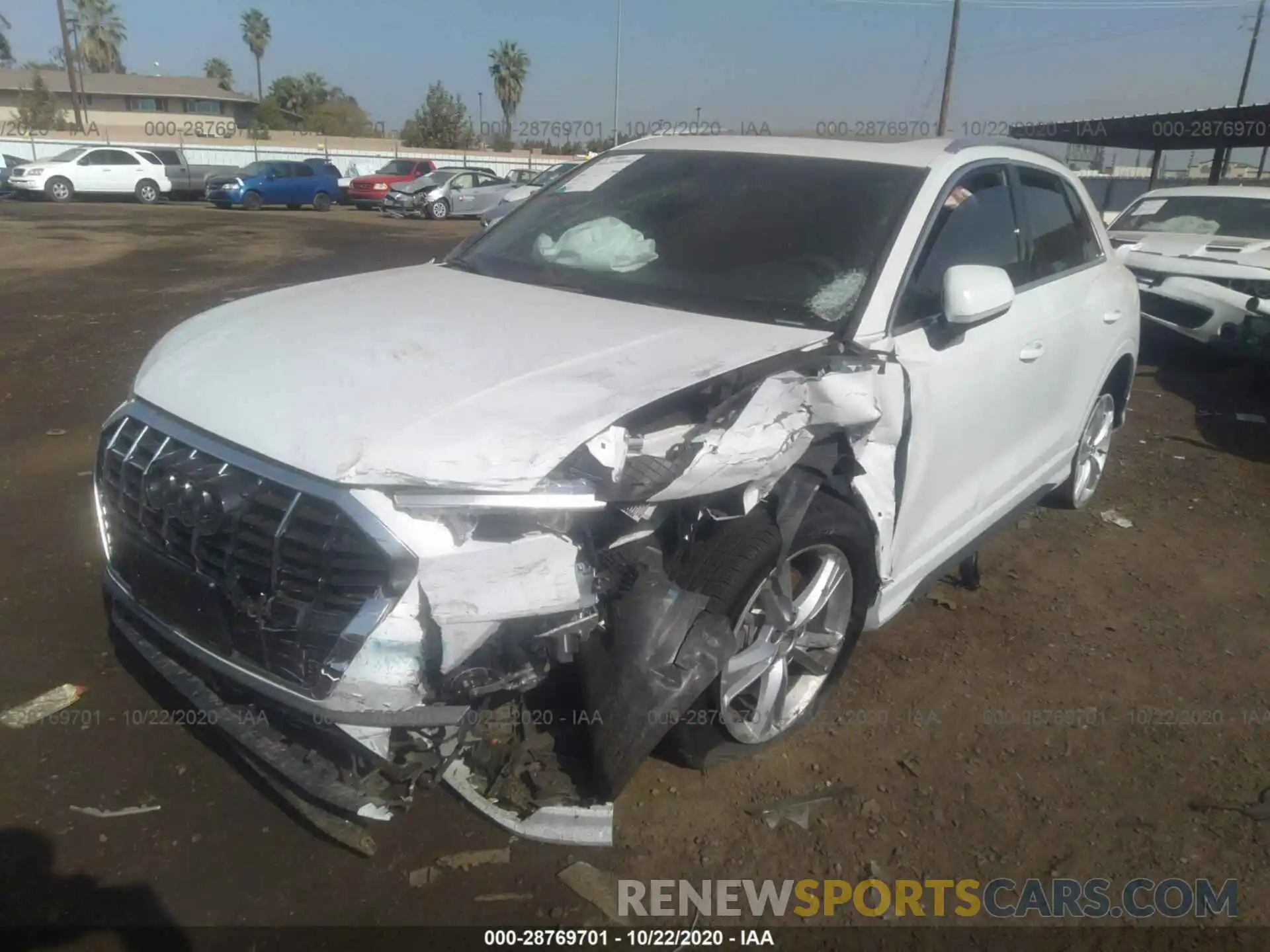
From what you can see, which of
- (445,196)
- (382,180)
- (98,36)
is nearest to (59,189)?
(382,180)

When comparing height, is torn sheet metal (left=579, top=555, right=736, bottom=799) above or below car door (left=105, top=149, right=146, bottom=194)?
above

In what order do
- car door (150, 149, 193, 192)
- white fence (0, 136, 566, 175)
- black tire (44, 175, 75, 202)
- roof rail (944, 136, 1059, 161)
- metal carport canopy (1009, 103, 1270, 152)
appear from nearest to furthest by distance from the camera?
roof rail (944, 136, 1059, 161)
metal carport canopy (1009, 103, 1270, 152)
black tire (44, 175, 75, 202)
car door (150, 149, 193, 192)
white fence (0, 136, 566, 175)

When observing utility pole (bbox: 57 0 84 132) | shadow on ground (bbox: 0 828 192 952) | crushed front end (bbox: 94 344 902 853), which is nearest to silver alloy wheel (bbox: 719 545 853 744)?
crushed front end (bbox: 94 344 902 853)

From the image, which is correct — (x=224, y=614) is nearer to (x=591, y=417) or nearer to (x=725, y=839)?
(x=591, y=417)

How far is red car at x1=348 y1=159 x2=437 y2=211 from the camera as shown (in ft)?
93.8

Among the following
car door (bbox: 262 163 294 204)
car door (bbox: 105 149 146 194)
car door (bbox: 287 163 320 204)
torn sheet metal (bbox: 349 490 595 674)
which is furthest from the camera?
car door (bbox: 287 163 320 204)

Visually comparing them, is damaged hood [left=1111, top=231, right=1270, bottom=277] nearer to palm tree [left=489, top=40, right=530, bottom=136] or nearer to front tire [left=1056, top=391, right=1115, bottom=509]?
front tire [left=1056, top=391, right=1115, bottom=509]

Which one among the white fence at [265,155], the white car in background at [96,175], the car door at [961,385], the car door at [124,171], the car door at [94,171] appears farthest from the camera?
the white fence at [265,155]

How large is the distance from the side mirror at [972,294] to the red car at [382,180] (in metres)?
27.3

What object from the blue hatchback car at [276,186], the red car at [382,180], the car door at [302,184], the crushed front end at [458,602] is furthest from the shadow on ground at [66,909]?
the red car at [382,180]

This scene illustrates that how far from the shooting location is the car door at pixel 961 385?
3145 mm

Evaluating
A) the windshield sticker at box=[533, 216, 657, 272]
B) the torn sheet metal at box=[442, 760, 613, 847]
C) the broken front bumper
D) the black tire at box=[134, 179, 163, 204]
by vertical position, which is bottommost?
the black tire at box=[134, 179, 163, 204]

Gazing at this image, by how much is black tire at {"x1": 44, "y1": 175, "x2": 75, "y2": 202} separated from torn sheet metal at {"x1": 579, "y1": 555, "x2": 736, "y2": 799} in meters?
28.7

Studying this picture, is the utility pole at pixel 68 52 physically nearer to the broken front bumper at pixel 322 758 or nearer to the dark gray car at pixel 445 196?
the dark gray car at pixel 445 196
